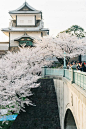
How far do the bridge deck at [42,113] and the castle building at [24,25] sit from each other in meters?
17.6

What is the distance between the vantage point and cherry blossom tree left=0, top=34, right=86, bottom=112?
17297mm

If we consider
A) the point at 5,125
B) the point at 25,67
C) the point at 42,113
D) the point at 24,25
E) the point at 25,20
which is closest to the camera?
the point at 5,125

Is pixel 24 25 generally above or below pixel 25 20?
below

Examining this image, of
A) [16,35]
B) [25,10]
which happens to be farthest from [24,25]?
[25,10]

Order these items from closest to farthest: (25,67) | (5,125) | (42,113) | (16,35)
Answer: (5,125) → (42,113) → (25,67) → (16,35)

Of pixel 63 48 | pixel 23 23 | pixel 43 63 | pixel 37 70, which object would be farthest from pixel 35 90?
pixel 23 23

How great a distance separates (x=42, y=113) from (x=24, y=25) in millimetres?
24149

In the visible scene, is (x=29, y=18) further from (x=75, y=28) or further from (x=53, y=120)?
(x=53, y=120)

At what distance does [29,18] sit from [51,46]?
37.8 ft

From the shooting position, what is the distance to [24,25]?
37.6 meters

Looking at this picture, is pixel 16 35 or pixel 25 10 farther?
pixel 25 10

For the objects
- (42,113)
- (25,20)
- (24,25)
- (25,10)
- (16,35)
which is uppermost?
(25,10)

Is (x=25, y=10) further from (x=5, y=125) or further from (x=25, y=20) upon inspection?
(x=5, y=125)

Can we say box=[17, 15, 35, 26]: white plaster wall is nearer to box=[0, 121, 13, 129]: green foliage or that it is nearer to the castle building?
the castle building
